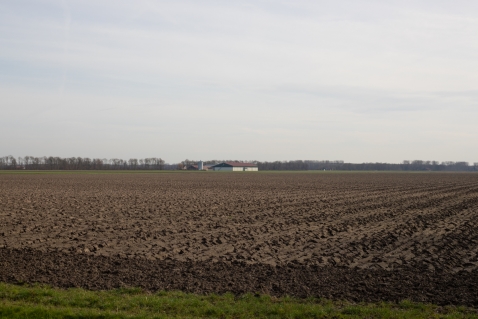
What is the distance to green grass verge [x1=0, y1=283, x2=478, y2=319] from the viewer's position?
336 inches

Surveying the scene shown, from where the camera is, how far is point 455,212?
27.4 metres

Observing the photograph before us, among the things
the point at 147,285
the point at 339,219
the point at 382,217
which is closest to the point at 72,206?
the point at 339,219

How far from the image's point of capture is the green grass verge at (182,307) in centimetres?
852

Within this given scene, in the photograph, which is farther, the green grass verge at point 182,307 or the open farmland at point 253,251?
the open farmland at point 253,251

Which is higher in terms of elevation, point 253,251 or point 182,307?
point 182,307

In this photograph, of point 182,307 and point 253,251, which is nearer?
point 182,307

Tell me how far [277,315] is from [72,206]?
24.0 meters

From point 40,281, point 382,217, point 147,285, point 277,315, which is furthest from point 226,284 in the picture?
point 382,217

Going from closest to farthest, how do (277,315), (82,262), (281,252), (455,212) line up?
(277,315)
(82,262)
(281,252)
(455,212)

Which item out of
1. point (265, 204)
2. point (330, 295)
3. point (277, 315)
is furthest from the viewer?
point (265, 204)

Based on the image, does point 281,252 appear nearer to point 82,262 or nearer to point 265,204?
point 82,262

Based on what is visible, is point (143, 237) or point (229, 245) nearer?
point (229, 245)

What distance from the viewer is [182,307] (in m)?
8.97

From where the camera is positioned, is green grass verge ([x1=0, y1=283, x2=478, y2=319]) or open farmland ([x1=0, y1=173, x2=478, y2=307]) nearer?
green grass verge ([x1=0, y1=283, x2=478, y2=319])
